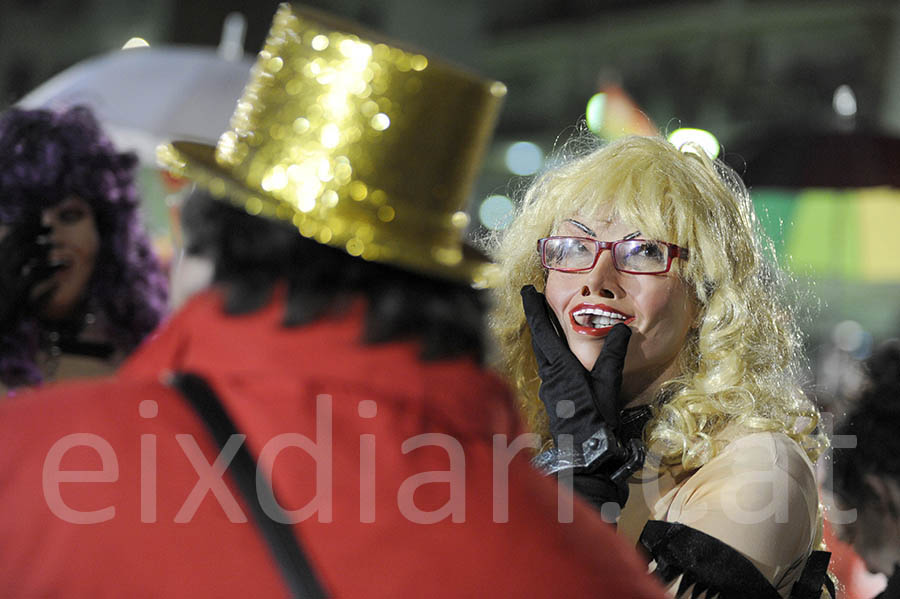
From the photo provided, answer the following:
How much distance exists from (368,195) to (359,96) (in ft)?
0.44

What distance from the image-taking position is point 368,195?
1378 millimetres

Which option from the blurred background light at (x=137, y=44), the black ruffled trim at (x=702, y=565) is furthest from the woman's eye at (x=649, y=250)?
the blurred background light at (x=137, y=44)

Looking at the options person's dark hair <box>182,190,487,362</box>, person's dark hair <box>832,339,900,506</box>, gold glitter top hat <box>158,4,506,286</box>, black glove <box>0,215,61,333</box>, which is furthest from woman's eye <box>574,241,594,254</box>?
black glove <box>0,215,61,333</box>


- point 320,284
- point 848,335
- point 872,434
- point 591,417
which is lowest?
point 848,335

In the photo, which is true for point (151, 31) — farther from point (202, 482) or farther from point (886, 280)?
point (202, 482)

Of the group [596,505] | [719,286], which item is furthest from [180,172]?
[719,286]

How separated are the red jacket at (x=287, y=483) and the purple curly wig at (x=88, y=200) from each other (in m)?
2.13

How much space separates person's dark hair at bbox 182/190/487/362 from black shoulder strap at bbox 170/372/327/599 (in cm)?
13

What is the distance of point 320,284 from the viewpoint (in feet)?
4.23

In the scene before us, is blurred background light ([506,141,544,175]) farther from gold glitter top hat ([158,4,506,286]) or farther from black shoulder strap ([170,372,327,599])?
black shoulder strap ([170,372,327,599])

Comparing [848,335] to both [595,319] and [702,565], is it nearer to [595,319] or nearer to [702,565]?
[595,319]

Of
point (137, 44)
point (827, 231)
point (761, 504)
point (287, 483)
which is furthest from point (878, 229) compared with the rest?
point (287, 483)

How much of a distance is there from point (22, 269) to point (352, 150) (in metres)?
2.13

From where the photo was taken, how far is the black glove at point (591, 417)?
2.16 m
